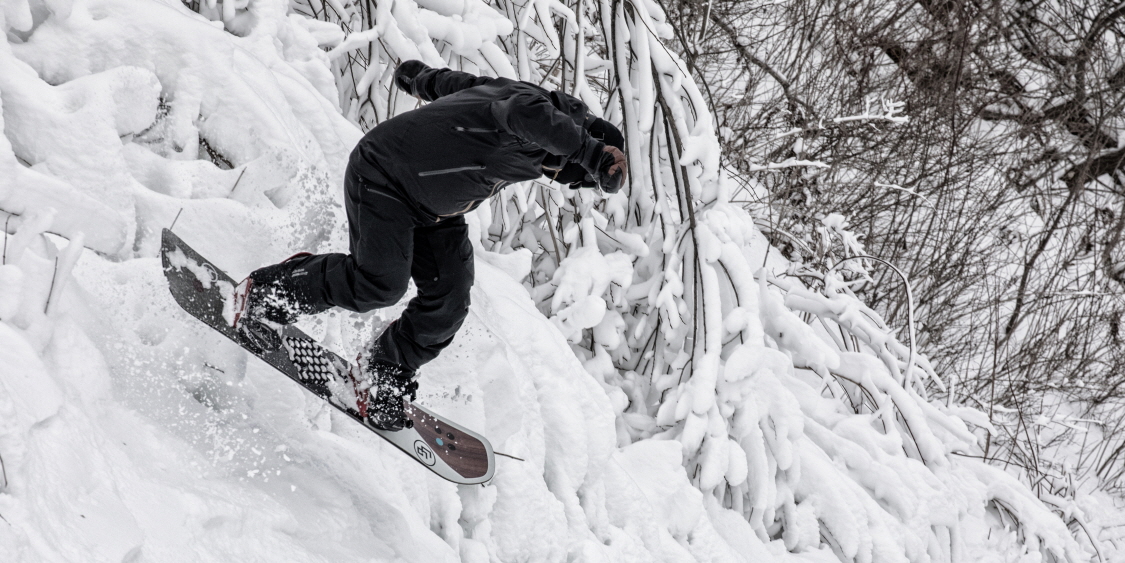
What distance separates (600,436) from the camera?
3.06 metres

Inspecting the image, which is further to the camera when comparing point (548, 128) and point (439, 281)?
point (439, 281)

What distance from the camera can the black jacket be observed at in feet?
6.45

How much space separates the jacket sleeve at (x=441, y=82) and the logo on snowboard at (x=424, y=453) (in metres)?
1.14

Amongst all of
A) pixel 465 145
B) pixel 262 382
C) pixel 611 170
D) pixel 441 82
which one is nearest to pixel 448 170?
pixel 465 145

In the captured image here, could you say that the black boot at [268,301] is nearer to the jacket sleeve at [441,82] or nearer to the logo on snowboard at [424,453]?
the logo on snowboard at [424,453]

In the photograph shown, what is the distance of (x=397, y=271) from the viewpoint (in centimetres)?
229

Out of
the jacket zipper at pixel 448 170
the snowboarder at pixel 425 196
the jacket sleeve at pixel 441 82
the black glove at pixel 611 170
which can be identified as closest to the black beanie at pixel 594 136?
the snowboarder at pixel 425 196

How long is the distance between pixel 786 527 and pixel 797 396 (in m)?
0.75

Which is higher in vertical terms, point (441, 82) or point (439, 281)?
point (441, 82)

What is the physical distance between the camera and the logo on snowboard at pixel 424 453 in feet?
8.19

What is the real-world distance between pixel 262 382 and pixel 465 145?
3.36ft

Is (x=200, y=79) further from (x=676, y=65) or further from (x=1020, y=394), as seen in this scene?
(x=1020, y=394)

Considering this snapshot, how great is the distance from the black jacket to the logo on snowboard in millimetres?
785

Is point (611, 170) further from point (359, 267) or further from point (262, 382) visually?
point (262, 382)
